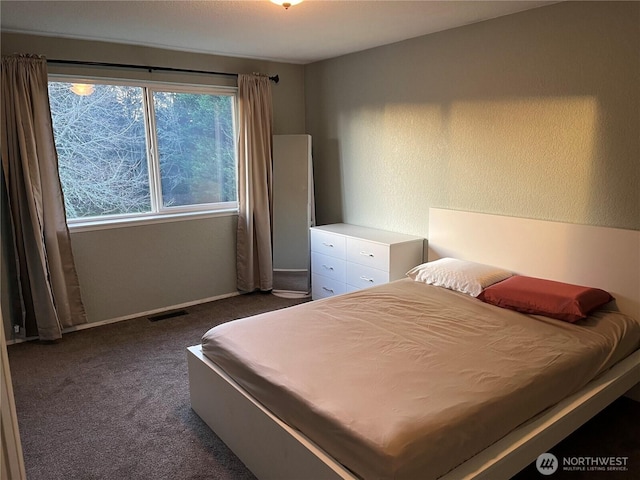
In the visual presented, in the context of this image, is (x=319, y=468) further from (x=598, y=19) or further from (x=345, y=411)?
(x=598, y=19)

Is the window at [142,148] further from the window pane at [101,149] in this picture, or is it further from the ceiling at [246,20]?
the ceiling at [246,20]

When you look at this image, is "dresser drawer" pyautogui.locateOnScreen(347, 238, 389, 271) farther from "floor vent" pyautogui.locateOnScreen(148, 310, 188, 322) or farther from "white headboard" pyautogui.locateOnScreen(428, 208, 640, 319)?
"floor vent" pyautogui.locateOnScreen(148, 310, 188, 322)

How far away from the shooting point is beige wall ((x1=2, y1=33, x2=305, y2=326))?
12.3ft

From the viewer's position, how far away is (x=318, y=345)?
230 cm

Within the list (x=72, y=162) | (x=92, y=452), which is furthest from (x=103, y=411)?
(x=72, y=162)

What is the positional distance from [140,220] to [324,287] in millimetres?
1776

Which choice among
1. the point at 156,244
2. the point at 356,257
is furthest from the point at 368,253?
the point at 156,244

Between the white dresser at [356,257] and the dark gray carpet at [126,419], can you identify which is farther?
the white dresser at [356,257]

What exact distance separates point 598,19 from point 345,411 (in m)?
2.60

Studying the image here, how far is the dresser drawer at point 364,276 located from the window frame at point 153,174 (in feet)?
4.72

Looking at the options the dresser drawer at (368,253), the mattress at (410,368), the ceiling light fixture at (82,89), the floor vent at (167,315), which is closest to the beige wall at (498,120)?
the dresser drawer at (368,253)

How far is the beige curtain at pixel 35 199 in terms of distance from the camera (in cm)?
337

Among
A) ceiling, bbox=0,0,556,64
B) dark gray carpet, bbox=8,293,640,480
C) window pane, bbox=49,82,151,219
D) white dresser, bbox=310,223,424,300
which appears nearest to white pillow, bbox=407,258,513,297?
white dresser, bbox=310,223,424,300

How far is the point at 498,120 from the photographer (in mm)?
3230
